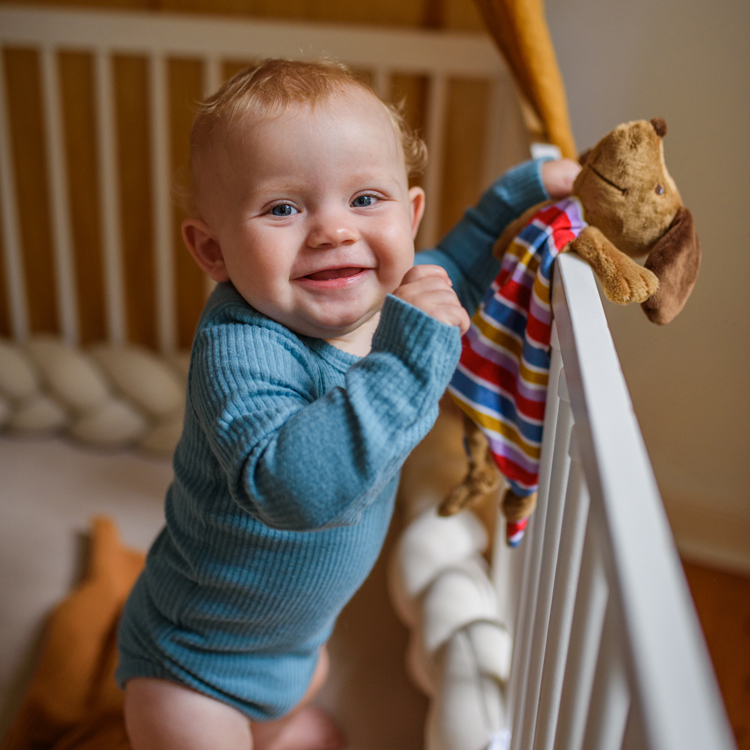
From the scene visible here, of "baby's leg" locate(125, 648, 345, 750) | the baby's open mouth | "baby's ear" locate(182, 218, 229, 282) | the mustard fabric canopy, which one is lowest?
"baby's leg" locate(125, 648, 345, 750)

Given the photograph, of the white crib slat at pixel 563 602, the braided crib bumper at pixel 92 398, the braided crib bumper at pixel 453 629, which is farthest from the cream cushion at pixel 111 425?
the white crib slat at pixel 563 602

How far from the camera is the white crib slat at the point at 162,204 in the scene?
1384mm

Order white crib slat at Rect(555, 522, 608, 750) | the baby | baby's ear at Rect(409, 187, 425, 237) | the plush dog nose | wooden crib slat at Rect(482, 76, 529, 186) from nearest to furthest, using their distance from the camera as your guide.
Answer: white crib slat at Rect(555, 522, 608, 750) < the baby < the plush dog nose < baby's ear at Rect(409, 187, 425, 237) < wooden crib slat at Rect(482, 76, 529, 186)

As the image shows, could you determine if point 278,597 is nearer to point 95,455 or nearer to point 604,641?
point 604,641

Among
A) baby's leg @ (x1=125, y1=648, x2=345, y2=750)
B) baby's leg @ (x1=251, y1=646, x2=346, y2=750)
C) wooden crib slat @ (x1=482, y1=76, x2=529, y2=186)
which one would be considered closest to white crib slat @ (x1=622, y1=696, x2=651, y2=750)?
baby's leg @ (x1=125, y1=648, x2=345, y2=750)

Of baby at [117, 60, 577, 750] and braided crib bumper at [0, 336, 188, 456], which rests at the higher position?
baby at [117, 60, 577, 750]

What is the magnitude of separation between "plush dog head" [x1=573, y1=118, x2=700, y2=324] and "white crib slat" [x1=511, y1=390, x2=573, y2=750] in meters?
0.13

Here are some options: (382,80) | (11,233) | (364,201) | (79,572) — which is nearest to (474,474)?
(364,201)

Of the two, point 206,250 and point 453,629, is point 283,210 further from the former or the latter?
point 453,629

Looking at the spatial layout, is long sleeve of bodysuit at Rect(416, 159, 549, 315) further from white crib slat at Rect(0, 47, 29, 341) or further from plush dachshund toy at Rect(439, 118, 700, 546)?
white crib slat at Rect(0, 47, 29, 341)

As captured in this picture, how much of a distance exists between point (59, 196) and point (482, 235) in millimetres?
996

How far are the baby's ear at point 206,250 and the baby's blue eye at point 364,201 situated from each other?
124 mm

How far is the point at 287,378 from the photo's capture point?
0.55m

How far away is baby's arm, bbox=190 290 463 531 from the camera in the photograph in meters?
0.47
